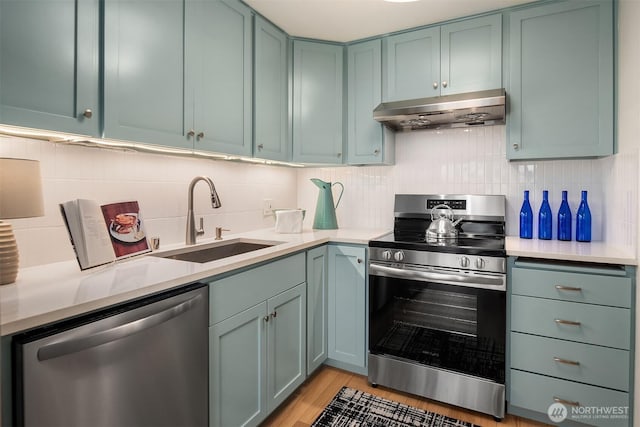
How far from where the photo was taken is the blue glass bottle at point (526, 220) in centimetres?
224

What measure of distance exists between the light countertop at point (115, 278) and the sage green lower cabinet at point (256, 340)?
84 millimetres

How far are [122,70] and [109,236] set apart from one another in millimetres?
658

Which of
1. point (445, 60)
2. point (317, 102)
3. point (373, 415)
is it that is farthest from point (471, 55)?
point (373, 415)

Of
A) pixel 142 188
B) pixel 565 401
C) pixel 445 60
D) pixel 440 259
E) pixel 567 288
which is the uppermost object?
pixel 445 60

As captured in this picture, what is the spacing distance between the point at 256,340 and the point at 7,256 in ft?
3.23

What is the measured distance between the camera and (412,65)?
238 centimetres

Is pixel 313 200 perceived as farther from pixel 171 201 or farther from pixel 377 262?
pixel 171 201

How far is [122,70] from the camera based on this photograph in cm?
137

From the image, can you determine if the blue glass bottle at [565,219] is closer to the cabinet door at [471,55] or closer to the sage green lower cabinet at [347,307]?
the cabinet door at [471,55]

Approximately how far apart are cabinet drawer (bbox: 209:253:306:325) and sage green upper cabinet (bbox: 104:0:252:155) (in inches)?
26.7

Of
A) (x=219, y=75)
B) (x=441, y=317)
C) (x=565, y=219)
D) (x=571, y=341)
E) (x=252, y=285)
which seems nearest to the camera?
(x=252, y=285)

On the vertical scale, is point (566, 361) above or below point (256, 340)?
below

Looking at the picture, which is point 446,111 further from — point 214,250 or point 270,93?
point 214,250

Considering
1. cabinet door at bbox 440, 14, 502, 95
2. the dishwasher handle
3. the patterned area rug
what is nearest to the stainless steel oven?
the patterned area rug
